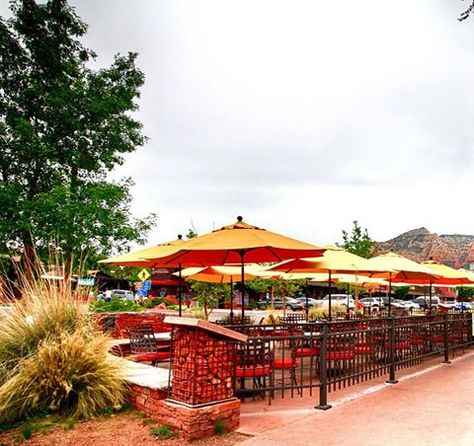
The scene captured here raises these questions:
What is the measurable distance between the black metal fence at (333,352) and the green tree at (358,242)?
85.9 feet

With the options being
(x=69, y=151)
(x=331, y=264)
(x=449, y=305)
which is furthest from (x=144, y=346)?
(x=449, y=305)

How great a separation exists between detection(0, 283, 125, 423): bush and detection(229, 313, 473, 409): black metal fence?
63.6 inches

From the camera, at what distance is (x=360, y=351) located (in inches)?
310

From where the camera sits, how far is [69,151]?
19.8m

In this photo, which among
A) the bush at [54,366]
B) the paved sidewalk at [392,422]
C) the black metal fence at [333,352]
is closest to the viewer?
the paved sidewalk at [392,422]

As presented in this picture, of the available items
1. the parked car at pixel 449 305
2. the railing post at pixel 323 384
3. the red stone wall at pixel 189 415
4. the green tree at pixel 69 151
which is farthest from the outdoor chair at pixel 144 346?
the parked car at pixel 449 305

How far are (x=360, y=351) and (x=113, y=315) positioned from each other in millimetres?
7334

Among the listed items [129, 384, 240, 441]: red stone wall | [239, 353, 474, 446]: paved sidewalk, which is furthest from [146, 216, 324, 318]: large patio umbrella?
[239, 353, 474, 446]: paved sidewalk

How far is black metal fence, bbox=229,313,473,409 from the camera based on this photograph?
6277 millimetres

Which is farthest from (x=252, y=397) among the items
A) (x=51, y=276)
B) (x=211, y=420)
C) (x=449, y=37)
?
→ (x=449, y=37)

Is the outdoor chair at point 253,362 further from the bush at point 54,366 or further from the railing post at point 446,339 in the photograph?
the railing post at point 446,339

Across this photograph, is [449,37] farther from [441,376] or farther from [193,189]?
[193,189]

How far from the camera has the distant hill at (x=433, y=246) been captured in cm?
9038

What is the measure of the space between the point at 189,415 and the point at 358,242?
113ft
